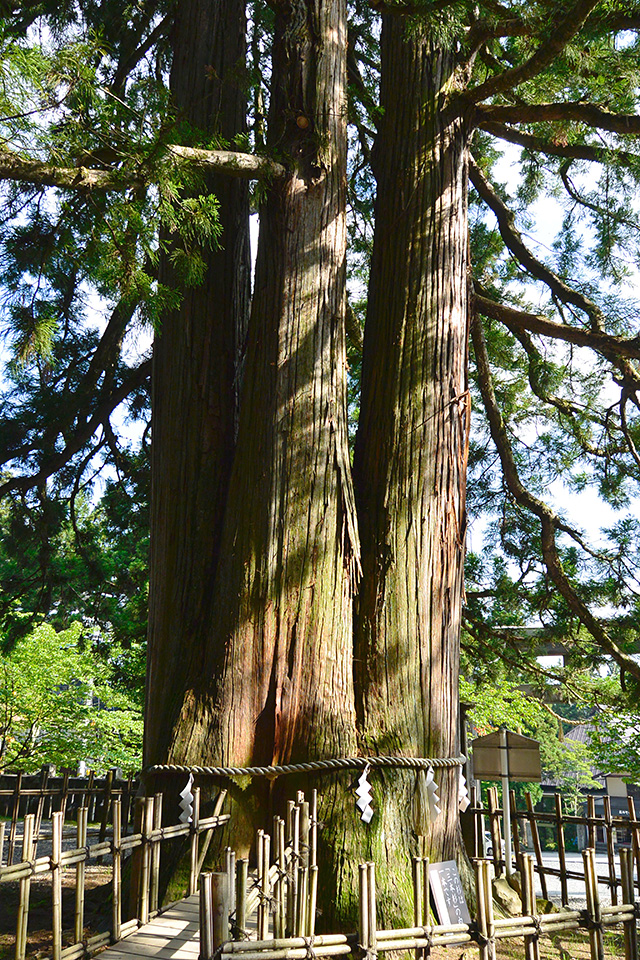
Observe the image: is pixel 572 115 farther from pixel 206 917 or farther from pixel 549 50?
pixel 206 917

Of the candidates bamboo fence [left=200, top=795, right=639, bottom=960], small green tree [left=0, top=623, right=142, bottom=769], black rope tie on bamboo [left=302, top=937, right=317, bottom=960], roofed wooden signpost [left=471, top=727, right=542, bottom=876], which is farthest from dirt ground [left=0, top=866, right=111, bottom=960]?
small green tree [left=0, top=623, right=142, bottom=769]

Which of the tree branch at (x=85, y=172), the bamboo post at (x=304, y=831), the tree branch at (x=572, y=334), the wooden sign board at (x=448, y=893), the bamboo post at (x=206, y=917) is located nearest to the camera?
the bamboo post at (x=206, y=917)

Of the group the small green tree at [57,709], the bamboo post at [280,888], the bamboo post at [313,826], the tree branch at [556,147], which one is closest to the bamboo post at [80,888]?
the bamboo post at [280,888]

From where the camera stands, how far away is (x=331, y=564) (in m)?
3.64

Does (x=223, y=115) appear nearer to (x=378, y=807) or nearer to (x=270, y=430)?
(x=270, y=430)

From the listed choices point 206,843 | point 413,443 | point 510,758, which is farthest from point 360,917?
point 510,758

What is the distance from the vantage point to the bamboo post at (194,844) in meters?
3.08

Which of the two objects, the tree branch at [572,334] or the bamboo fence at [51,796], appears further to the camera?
the bamboo fence at [51,796]

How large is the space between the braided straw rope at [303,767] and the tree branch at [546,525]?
2150mm

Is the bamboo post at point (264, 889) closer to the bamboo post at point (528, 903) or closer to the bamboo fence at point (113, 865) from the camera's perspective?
the bamboo fence at point (113, 865)

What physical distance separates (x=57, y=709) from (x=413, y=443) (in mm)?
9418

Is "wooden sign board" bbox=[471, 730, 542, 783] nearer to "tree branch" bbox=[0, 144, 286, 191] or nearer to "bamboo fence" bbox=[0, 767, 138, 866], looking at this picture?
"bamboo fence" bbox=[0, 767, 138, 866]

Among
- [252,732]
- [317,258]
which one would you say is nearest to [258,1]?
[317,258]

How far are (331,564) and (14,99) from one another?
2.24 m
